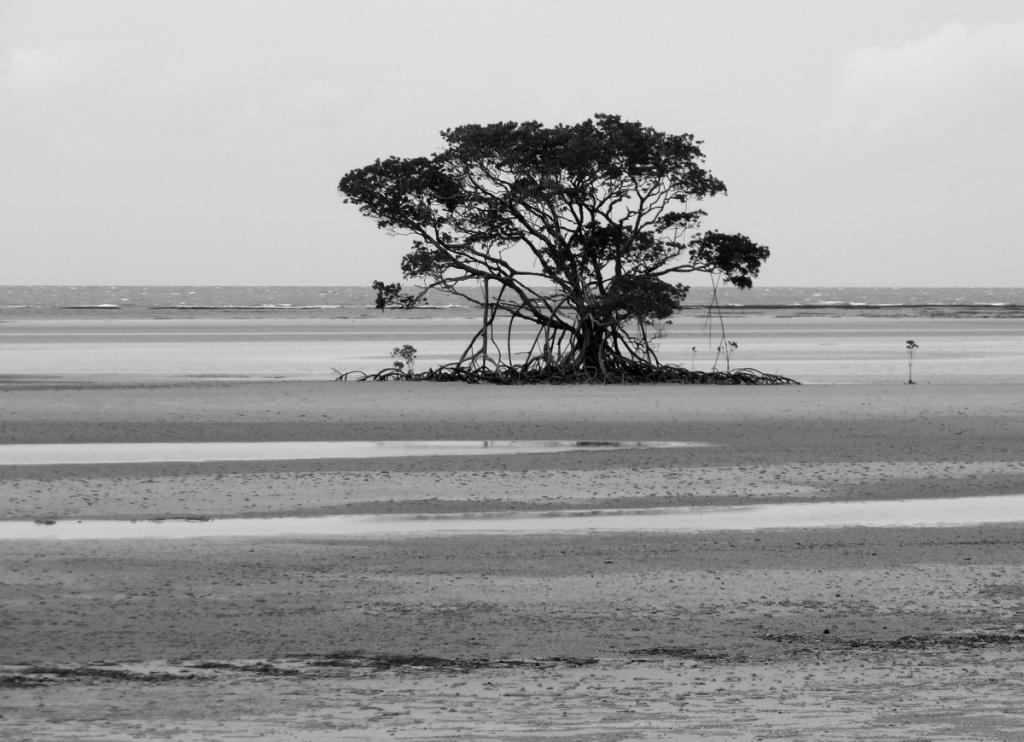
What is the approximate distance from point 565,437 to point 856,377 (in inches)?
663

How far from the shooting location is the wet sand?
21.8ft

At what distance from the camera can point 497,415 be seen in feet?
73.3

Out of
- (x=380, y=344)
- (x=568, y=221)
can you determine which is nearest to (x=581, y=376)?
(x=568, y=221)

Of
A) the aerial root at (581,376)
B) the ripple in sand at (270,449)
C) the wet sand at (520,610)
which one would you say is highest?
the aerial root at (581,376)

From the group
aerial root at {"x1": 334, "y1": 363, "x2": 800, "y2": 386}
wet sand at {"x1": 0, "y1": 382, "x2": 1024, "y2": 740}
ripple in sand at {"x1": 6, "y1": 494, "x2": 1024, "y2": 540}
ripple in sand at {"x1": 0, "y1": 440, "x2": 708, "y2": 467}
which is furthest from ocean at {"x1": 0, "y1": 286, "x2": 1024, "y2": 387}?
ripple in sand at {"x1": 6, "y1": 494, "x2": 1024, "y2": 540}

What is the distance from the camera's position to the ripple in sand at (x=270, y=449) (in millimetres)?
16984

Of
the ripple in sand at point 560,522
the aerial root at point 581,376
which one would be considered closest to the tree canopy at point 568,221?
the aerial root at point 581,376

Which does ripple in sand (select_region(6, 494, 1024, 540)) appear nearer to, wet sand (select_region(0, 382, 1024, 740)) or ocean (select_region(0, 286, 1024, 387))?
wet sand (select_region(0, 382, 1024, 740))

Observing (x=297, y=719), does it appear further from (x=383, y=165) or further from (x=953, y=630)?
(x=383, y=165)

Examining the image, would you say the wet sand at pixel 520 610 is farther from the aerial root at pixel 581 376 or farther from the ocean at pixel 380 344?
the ocean at pixel 380 344

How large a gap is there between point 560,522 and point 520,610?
3.58 metres

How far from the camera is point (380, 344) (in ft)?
173

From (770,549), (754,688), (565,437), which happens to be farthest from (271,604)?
(565,437)

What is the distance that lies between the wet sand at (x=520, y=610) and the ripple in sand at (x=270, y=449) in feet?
2.07
